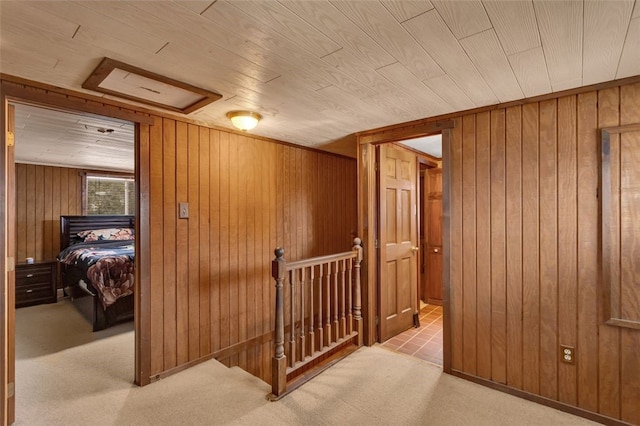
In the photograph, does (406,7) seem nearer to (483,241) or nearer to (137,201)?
(483,241)

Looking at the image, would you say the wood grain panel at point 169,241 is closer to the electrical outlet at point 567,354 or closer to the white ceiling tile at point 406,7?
the white ceiling tile at point 406,7

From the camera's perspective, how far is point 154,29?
52.2 inches

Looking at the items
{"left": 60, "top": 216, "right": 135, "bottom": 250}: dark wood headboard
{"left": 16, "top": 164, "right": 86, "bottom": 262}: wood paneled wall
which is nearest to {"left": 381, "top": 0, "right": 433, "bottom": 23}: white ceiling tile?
{"left": 60, "top": 216, "right": 135, "bottom": 250}: dark wood headboard

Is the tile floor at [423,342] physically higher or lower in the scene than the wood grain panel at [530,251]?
lower

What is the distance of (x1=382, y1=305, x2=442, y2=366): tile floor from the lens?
116 inches

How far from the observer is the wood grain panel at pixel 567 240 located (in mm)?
2004

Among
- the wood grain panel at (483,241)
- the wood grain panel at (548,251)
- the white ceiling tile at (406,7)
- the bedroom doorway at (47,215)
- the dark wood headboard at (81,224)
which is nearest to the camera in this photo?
the white ceiling tile at (406,7)

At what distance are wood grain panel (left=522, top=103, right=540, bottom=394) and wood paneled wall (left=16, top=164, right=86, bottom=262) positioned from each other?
6524mm

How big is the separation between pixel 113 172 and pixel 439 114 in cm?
589

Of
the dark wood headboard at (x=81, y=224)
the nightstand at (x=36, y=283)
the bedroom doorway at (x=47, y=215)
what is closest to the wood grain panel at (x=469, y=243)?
the bedroom doorway at (x=47, y=215)

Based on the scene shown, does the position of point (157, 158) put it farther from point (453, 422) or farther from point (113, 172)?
point (113, 172)

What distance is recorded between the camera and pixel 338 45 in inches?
57.5

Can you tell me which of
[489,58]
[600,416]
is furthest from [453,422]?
[489,58]

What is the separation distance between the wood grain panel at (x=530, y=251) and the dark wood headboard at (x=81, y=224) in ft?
20.6
